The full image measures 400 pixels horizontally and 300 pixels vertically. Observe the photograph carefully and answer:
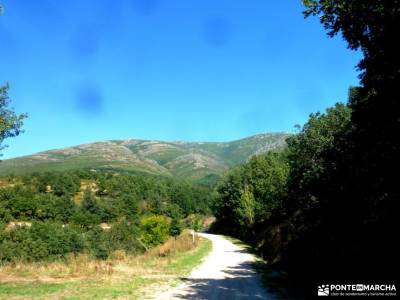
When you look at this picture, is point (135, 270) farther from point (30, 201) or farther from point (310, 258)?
point (30, 201)

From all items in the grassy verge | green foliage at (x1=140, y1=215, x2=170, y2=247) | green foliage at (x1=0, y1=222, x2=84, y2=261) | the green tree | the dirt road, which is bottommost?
green foliage at (x1=0, y1=222, x2=84, y2=261)

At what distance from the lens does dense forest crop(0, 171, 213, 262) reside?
3258 inches

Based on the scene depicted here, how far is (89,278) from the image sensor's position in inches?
606

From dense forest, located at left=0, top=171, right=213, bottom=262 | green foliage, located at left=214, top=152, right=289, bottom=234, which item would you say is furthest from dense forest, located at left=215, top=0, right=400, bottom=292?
dense forest, located at left=0, top=171, right=213, bottom=262

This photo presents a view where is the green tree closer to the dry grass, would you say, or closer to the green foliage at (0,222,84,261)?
the dry grass

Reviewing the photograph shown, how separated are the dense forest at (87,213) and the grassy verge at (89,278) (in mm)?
A: 32135

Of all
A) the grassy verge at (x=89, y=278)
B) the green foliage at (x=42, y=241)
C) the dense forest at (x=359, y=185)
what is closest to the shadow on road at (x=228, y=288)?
the grassy verge at (x=89, y=278)

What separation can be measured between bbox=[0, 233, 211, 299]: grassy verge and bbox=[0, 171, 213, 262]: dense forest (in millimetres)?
32135

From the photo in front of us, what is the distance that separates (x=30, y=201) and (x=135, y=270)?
357 ft

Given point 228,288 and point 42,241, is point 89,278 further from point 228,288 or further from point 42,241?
point 42,241

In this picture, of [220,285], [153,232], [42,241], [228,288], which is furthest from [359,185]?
[42,241]

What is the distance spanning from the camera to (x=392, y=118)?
948cm

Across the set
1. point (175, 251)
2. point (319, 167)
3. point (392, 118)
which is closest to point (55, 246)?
point (175, 251)

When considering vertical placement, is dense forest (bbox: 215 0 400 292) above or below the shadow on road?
above
